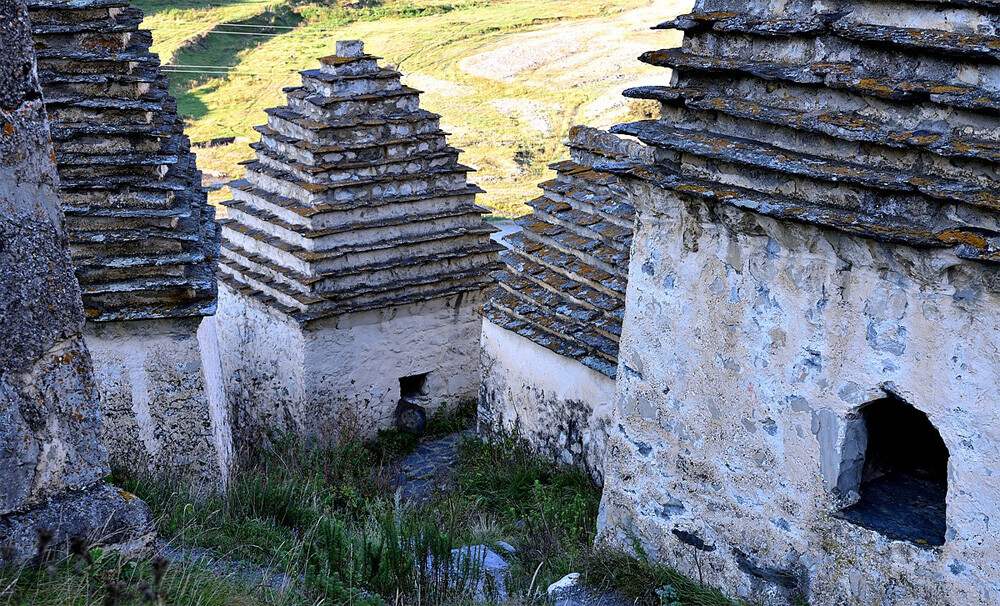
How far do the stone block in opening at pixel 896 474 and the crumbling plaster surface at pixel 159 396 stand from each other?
4.84 m

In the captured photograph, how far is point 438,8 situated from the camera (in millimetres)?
43375

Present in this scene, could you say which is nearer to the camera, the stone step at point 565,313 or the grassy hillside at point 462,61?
the stone step at point 565,313

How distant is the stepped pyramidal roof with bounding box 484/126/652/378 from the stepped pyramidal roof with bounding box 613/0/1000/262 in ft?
10.1

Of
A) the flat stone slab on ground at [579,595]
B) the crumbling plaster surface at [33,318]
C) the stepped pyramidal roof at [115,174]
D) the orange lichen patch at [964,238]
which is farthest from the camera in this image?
the stepped pyramidal roof at [115,174]

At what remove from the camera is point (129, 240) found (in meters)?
8.50

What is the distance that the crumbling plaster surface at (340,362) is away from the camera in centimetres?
1148

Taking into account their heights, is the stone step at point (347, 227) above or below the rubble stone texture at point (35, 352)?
below

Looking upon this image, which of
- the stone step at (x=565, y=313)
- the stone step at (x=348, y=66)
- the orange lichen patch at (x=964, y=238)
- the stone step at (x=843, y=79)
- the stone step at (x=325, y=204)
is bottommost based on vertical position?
the stone step at (x=565, y=313)

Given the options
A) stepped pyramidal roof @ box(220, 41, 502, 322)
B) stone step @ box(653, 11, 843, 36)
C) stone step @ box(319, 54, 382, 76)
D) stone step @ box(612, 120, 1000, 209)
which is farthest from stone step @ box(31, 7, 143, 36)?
stone step @ box(653, 11, 843, 36)

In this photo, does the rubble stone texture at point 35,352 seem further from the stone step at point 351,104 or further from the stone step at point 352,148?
the stone step at point 351,104

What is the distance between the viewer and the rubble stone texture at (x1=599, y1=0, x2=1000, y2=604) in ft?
16.8

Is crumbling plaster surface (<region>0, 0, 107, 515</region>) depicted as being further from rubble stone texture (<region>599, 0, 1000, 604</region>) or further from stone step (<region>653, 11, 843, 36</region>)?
stone step (<region>653, 11, 843, 36</region>)

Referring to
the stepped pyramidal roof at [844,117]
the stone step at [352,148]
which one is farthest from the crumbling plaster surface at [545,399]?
the stepped pyramidal roof at [844,117]

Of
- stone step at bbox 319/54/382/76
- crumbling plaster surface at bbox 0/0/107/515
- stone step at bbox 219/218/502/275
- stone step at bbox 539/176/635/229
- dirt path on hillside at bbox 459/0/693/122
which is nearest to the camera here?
crumbling plaster surface at bbox 0/0/107/515
